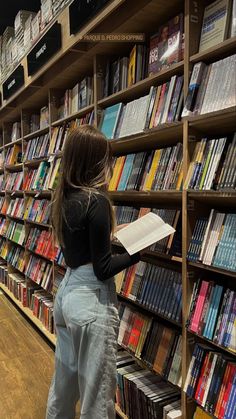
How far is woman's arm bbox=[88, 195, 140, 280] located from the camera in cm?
128

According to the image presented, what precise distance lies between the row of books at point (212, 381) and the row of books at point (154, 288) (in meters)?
0.20

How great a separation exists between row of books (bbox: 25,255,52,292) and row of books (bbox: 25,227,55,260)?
0.40 ft

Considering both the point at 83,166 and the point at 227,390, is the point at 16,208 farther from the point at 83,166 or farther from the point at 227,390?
the point at 227,390

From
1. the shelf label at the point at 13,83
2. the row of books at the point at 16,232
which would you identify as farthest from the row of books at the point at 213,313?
the row of books at the point at 16,232

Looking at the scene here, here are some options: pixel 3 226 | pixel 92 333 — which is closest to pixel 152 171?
pixel 92 333

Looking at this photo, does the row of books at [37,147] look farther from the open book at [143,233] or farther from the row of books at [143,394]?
the row of books at [143,394]

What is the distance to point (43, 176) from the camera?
3207mm

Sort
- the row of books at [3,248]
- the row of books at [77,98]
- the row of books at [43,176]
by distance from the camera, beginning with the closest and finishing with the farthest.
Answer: the row of books at [77,98]
the row of books at [43,176]
the row of books at [3,248]

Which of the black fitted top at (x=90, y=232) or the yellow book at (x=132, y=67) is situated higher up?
the yellow book at (x=132, y=67)

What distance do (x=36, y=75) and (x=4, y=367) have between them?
7.46ft

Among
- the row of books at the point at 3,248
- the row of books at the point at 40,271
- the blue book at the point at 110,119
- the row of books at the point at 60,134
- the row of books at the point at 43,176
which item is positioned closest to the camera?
the blue book at the point at 110,119

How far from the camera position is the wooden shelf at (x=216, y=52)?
1.31m

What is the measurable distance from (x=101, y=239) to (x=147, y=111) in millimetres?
831

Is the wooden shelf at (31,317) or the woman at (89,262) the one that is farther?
the wooden shelf at (31,317)
